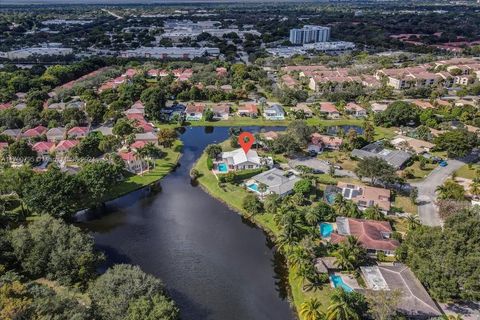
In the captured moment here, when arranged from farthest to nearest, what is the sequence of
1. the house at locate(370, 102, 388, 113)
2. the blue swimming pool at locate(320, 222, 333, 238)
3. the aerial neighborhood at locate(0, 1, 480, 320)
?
the house at locate(370, 102, 388, 113) → the blue swimming pool at locate(320, 222, 333, 238) → the aerial neighborhood at locate(0, 1, 480, 320)

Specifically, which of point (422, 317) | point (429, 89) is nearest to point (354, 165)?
point (422, 317)

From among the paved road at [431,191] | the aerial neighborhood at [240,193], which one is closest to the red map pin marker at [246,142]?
the aerial neighborhood at [240,193]

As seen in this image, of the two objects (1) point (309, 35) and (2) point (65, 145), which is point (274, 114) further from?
(1) point (309, 35)

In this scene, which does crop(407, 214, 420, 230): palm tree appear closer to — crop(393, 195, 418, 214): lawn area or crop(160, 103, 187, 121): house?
crop(393, 195, 418, 214): lawn area

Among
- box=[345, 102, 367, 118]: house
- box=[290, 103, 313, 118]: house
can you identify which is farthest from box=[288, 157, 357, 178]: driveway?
box=[345, 102, 367, 118]: house

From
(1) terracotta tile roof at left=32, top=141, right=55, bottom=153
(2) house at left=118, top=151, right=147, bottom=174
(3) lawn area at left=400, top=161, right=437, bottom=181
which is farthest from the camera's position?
(1) terracotta tile roof at left=32, top=141, right=55, bottom=153
